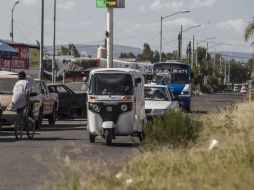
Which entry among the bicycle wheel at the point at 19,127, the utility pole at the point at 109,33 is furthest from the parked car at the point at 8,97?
the utility pole at the point at 109,33

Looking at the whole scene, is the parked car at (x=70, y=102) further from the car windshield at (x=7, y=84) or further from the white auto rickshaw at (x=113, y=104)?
the white auto rickshaw at (x=113, y=104)

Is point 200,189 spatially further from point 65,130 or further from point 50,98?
point 50,98

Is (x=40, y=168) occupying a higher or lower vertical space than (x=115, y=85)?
lower

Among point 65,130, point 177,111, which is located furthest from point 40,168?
point 65,130

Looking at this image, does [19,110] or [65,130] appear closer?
[19,110]

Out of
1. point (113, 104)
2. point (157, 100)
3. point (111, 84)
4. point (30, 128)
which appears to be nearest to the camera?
point (113, 104)

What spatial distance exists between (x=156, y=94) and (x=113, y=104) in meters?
7.04

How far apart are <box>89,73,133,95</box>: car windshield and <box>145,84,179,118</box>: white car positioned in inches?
159

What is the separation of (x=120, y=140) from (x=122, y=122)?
2004mm

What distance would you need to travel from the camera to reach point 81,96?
108 feet

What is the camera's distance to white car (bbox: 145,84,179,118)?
2400 centimetres

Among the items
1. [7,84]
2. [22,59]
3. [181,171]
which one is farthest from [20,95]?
[22,59]

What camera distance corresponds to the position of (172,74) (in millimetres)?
45969

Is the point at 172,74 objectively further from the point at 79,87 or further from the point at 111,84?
the point at 111,84
